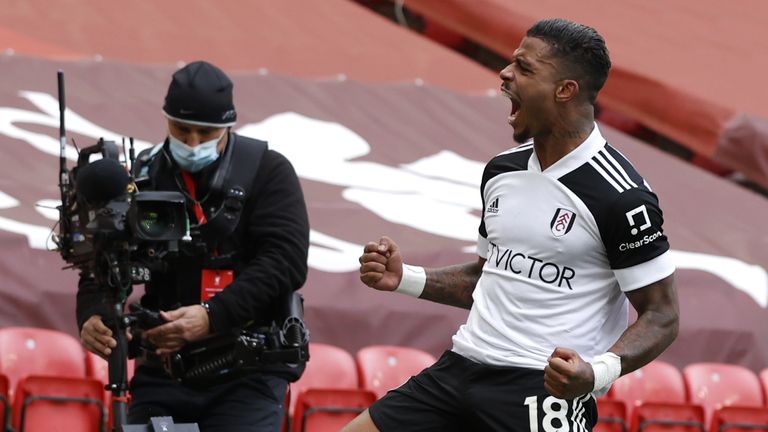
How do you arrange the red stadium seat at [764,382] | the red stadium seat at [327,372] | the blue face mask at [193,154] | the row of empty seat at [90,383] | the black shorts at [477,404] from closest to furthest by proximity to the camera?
the black shorts at [477,404], the blue face mask at [193,154], the row of empty seat at [90,383], the red stadium seat at [327,372], the red stadium seat at [764,382]

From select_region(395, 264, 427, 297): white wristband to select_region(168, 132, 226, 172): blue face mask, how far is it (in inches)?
34.5

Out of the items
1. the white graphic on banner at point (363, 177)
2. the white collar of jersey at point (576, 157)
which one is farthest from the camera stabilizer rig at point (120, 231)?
the white graphic on banner at point (363, 177)

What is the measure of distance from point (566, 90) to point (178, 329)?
4.86ft

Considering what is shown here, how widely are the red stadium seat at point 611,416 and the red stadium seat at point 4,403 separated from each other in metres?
3.37

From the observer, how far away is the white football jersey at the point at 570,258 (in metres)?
3.73

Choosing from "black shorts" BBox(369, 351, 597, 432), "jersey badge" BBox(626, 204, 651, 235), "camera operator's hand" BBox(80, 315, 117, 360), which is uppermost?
"jersey badge" BBox(626, 204, 651, 235)

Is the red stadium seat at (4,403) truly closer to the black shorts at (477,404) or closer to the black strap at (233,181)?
the black strap at (233,181)

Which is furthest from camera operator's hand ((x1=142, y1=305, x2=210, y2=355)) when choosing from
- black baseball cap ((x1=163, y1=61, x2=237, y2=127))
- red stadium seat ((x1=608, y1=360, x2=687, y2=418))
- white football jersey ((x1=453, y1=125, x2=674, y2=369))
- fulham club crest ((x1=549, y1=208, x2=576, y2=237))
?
red stadium seat ((x1=608, y1=360, x2=687, y2=418))

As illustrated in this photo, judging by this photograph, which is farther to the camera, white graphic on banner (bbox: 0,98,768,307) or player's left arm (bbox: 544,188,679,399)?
white graphic on banner (bbox: 0,98,768,307)

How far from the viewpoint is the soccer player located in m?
3.73

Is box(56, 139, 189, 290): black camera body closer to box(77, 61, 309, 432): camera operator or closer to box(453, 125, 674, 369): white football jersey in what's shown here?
box(77, 61, 309, 432): camera operator

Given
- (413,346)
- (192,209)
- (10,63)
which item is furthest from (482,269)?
(10,63)

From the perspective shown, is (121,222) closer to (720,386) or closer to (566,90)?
(566,90)

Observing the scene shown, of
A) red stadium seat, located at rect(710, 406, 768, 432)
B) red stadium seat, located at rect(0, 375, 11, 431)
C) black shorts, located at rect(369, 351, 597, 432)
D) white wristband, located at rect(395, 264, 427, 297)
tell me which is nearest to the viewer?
black shorts, located at rect(369, 351, 597, 432)
